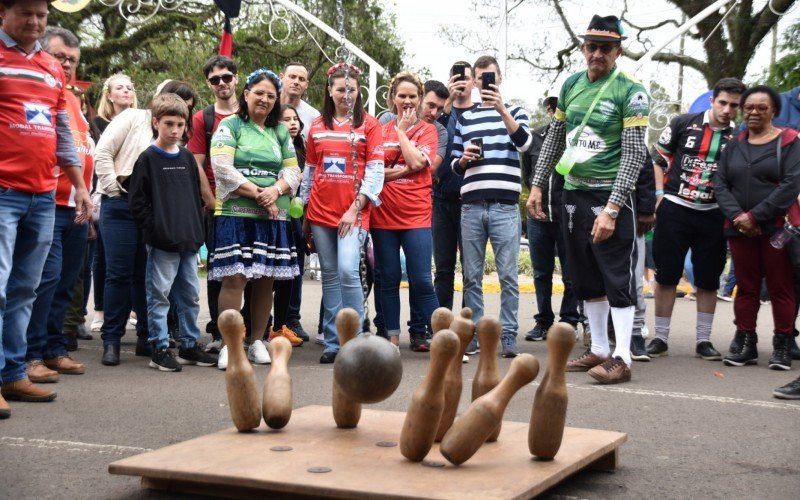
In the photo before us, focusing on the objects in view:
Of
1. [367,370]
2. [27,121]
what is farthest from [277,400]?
[27,121]

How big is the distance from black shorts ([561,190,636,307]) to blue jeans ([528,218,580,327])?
2.05m

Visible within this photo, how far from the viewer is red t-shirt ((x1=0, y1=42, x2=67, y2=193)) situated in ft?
19.0

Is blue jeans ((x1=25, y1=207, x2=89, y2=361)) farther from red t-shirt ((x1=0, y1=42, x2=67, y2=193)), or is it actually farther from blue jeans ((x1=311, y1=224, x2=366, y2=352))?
blue jeans ((x1=311, y1=224, x2=366, y2=352))

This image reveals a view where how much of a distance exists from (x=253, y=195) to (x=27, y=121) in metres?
1.97

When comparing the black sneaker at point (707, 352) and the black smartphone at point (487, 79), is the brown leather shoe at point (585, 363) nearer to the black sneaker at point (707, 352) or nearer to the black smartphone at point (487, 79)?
the black sneaker at point (707, 352)

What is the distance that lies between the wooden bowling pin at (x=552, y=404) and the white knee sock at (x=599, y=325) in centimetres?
336

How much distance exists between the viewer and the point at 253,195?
754 cm

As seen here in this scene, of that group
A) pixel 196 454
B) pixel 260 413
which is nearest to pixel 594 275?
pixel 260 413

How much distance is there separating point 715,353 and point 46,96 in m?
5.51

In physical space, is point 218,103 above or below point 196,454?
above

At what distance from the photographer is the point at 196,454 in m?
4.10

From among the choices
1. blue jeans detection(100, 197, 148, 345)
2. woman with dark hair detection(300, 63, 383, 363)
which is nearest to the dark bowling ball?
woman with dark hair detection(300, 63, 383, 363)

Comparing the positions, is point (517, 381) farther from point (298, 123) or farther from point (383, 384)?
point (298, 123)

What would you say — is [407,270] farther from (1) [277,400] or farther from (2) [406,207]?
(1) [277,400]
